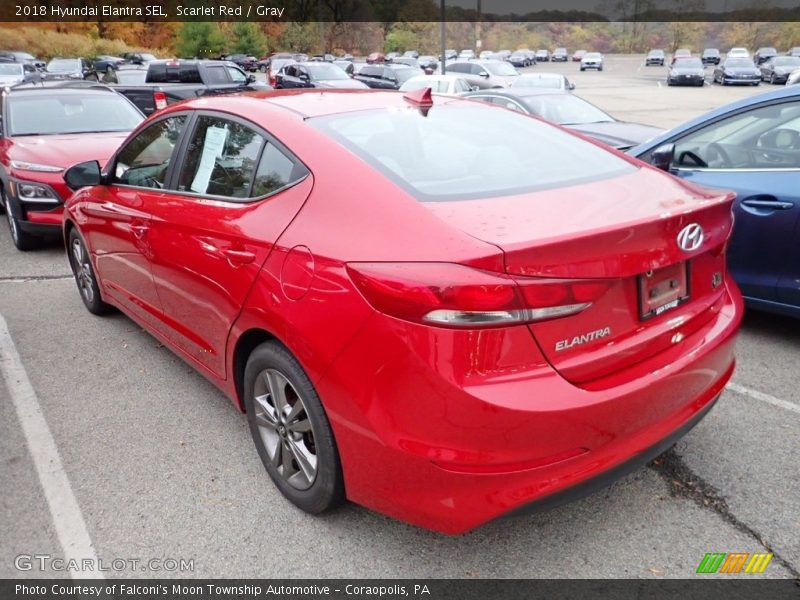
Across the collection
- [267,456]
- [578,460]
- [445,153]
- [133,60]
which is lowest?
[267,456]

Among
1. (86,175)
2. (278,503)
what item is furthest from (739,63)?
(278,503)

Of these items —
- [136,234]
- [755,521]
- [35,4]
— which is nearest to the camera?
[755,521]

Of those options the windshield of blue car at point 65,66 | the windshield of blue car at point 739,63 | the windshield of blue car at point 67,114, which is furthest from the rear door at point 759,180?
the windshield of blue car at point 739,63

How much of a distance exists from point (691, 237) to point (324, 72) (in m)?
22.6

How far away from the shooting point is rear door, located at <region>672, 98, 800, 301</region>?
4051 mm

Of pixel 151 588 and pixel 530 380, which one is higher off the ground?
pixel 530 380

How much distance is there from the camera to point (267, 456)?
116 inches

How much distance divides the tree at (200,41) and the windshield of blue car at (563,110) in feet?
166

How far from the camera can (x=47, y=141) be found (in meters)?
7.29

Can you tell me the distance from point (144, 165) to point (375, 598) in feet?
9.14

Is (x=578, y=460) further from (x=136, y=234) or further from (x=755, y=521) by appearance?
(x=136, y=234)

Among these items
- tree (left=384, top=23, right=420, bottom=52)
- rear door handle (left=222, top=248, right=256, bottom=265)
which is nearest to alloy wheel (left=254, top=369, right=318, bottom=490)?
rear door handle (left=222, top=248, right=256, bottom=265)

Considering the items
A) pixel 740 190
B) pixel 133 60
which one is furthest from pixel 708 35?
pixel 740 190

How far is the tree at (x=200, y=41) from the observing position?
5528 cm
